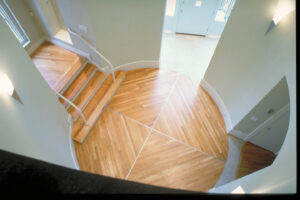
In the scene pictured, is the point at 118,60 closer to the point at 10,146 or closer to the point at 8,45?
the point at 8,45

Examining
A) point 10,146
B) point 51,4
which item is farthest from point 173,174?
point 51,4

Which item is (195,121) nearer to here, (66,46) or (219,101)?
(219,101)

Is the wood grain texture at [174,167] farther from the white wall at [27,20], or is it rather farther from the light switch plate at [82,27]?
the white wall at [27,20]

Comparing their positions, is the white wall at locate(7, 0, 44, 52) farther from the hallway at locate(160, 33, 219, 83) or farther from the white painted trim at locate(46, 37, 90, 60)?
the hallway at locate(160, 33, 219, 83)

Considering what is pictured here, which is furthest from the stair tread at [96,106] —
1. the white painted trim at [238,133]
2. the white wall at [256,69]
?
the white painted trim at [238,133]

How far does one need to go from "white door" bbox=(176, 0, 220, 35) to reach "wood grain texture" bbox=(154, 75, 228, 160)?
2.46 metres

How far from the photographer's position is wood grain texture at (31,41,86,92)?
4.02 m

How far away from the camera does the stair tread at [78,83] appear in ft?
13.3

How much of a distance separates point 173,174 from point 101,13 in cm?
364

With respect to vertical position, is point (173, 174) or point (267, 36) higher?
point (267, 36)

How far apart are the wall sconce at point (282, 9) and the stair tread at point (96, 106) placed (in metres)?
3.51

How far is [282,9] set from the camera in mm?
2270

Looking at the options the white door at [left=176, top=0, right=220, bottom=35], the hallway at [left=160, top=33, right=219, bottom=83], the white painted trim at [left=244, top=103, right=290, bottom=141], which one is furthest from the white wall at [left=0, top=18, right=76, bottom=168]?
the white door at [left=176, top=0, right=220, bottom=35]

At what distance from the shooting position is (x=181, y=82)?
5.01 m
